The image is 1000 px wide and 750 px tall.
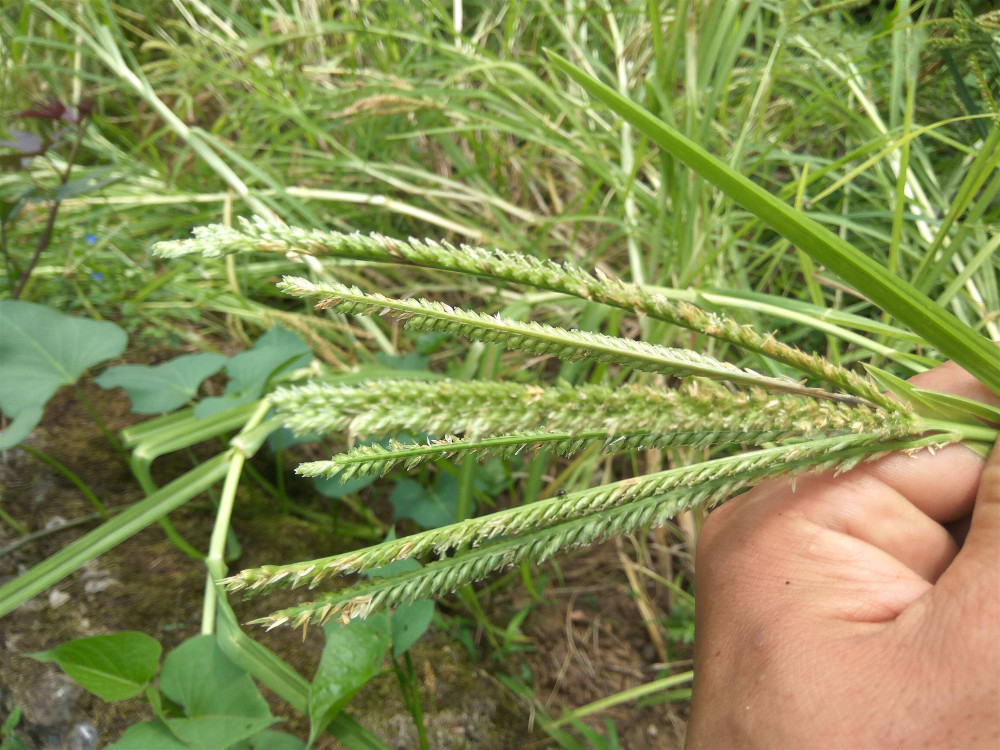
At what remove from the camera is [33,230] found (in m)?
1.81

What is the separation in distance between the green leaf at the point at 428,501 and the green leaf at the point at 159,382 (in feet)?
1.63

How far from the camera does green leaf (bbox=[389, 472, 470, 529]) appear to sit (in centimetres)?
134

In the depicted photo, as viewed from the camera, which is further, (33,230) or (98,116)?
(98,116)

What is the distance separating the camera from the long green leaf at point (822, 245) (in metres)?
0.63

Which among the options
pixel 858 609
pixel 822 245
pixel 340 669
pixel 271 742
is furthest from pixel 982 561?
pixel 271 742

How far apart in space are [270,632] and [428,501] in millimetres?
421

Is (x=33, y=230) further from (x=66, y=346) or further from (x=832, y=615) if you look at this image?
(x=832, y=615)

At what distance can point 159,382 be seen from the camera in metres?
1.28

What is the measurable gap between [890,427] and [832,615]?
264mm

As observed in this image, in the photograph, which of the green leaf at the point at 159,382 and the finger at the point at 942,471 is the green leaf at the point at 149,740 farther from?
the finger at the point at 942,471

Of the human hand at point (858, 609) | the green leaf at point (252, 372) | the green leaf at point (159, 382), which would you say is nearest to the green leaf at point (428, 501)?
the green leaf at point (252, 372)

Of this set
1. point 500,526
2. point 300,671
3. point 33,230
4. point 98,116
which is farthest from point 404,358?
point 98,116

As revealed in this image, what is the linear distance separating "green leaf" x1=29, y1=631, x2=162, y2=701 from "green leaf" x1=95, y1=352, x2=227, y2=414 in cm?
52

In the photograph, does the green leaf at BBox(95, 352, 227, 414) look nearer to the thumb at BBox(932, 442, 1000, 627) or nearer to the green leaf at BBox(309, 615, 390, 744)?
the green leaf at BBox(309, 615, 390, 744)
